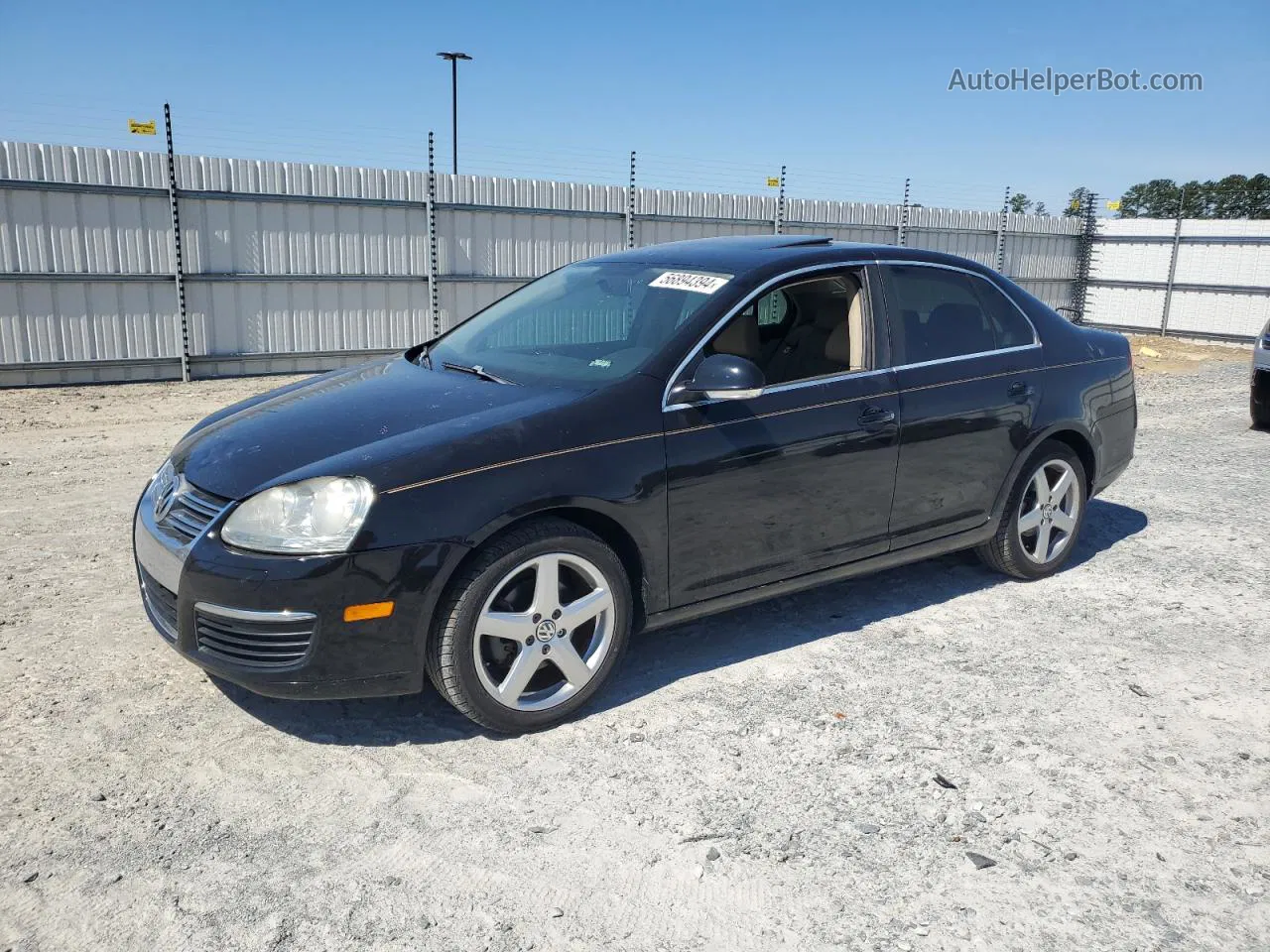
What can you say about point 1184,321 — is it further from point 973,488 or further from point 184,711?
point 184,711

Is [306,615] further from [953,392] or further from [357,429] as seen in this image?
[953,392]

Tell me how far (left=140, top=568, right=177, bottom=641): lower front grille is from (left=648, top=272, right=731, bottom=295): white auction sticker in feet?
7.48

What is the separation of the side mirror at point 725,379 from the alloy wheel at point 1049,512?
2.05 meters

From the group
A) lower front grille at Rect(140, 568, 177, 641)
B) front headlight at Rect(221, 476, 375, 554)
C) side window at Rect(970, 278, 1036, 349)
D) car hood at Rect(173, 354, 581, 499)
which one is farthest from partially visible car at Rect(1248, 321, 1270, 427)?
lower front grille at Rect(140, 568, 177, 641)

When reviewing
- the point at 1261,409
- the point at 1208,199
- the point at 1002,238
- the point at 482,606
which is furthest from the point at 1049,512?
the point at 1208,199

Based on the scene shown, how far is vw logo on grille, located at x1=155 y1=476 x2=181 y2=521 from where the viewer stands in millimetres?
3590

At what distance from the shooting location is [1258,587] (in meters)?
5.19

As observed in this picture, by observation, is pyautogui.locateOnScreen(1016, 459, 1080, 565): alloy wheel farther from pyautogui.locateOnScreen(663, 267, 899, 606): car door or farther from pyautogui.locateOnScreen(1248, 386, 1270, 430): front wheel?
pyautogui.locateOnScreen(1248, 386, 1270, 430): front wheel

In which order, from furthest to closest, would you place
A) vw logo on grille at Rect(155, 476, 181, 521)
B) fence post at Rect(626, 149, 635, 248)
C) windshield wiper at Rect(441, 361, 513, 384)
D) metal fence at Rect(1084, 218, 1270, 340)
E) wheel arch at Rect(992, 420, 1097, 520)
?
metal fence at Rect(1084, 218, 1270, 340), fence post at Rect(626, 149, 635, 248), wheel arch at Rect(992, 420, 1097, 520), windshield wiper at Rect(441, 361, 513, 384), vw logo on grille at Rect(155, 476, 181, 521)

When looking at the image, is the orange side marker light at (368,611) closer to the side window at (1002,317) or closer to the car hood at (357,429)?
the car hood at (357,429)

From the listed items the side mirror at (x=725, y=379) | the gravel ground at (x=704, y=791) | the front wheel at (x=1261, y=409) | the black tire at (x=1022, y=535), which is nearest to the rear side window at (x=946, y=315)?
the black tire at (x=1022, y=535)

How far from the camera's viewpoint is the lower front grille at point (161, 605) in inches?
135

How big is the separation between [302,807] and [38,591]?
8.24 ft

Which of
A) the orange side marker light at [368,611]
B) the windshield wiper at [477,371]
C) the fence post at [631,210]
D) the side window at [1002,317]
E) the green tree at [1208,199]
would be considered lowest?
the orange side marker light at [368,611]
